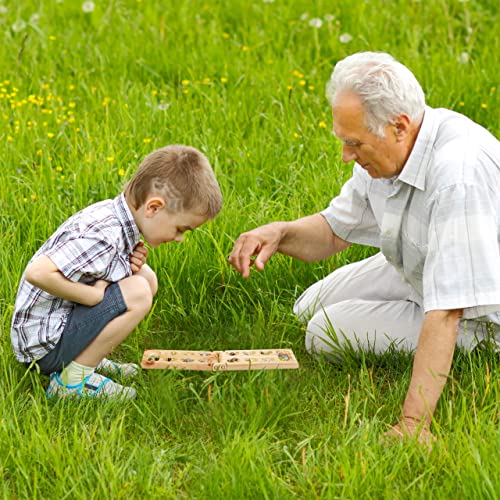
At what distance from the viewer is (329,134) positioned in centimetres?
507

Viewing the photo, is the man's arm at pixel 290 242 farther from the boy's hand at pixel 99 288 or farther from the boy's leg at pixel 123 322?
the boy's hand at pixel 99 288

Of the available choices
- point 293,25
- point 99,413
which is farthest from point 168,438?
point 293,25

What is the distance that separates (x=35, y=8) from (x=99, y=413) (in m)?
3.99

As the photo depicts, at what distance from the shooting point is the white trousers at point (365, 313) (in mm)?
3756

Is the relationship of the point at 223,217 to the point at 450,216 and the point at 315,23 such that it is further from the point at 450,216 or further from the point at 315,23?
the point at 315,23

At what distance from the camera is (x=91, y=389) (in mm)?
3467

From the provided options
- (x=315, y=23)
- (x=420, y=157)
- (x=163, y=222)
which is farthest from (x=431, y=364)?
(x=315, y=23)

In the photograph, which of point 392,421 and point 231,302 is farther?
point 231,302

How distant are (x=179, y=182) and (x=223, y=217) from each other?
3.47ft

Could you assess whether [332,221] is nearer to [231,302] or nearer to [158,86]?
[231,302]

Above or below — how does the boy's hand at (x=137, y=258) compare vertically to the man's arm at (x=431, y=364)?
above

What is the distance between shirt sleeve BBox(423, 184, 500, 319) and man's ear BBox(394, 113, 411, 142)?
0.26 m

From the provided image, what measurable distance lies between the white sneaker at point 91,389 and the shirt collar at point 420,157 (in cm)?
122

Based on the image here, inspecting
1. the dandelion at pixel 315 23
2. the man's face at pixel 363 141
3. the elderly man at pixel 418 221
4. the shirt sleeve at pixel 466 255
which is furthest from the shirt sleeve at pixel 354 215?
the dandelion at pixel 315 23
